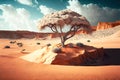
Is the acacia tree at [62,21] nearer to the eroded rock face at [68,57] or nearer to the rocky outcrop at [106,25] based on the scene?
the eroded rock face at [68,57]

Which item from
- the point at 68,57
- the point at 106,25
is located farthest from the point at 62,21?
the point at 106,25

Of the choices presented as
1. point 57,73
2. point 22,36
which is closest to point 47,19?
point 57,73

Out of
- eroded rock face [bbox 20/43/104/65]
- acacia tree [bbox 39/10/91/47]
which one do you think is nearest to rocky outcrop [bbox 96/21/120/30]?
acacia tree [bbox 39/10/91/47]

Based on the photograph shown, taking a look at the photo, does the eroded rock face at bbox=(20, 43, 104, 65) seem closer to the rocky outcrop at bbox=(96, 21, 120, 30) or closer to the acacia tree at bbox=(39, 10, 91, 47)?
the acacia tree at bbox=(39, 10, 91, 47)

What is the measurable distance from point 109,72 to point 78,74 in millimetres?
1598

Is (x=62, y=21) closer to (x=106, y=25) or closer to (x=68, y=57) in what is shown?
(x=68, y=57)

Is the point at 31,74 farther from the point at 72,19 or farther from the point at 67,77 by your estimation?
the point at 72,19

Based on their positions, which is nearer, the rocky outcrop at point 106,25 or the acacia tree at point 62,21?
the acacia tree at point 62,21

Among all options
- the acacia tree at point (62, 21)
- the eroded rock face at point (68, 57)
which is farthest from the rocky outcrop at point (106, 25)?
the eroded rock face at point (68, 57)

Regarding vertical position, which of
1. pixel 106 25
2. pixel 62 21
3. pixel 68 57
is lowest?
pixel 68 57

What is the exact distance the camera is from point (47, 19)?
63.9 feet

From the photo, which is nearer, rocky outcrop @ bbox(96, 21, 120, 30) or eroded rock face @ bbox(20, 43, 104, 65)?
eroded rock face @ bbox(20, 43, 104, 65)

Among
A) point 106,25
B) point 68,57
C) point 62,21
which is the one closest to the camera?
point 68,57

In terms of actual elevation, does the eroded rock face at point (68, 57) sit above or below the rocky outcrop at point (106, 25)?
below
